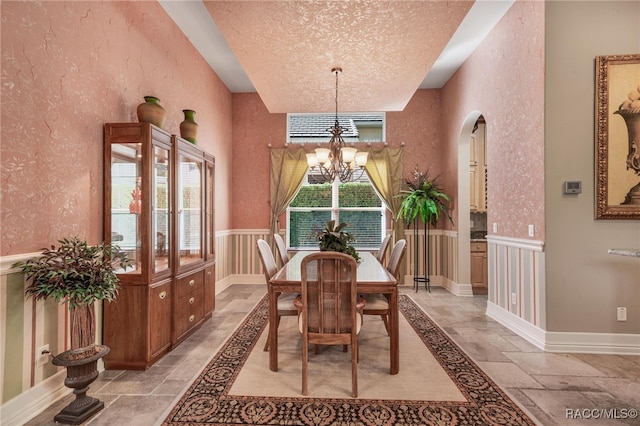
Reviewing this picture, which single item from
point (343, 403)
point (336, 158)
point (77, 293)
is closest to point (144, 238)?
point (77, 293)

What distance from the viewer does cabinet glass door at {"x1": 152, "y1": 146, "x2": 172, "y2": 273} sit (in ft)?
8.55

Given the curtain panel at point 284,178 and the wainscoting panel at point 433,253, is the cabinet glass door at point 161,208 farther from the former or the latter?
the wainscoting panel at point 433,253

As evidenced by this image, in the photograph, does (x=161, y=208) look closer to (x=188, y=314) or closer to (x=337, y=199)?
(x=188, y=314)

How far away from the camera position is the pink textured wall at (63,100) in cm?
181

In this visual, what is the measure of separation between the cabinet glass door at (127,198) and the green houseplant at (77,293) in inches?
19.0

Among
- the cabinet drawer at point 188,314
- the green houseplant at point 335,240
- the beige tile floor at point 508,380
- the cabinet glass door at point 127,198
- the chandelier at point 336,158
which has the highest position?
the chandelier at point 336,158

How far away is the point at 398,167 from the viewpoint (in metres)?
5.47

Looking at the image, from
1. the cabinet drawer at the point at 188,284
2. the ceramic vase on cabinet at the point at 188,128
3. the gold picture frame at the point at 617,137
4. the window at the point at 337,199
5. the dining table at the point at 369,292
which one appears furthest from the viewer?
the window at the point at 337,199

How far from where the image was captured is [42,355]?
1.99m

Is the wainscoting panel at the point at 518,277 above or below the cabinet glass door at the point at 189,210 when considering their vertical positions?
below

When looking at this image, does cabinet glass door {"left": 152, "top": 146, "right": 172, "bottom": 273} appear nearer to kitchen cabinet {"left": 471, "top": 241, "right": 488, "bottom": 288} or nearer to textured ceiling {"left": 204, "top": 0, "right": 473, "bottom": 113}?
textured ceiling {"left": 204, "top": 0, "right": 473, "bottom": 113}

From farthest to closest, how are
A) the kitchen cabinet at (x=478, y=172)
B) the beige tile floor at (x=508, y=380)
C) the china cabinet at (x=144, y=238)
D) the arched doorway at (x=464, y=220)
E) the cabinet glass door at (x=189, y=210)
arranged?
the kitchen cabinet at (x=478, y=172) → the arched doorway at (x=464, y=220) → the cabinet glass door at (x=189, y=210) → the china cabinet at (x=144, y=238) → the beige tile floor at (x=508, y=380)

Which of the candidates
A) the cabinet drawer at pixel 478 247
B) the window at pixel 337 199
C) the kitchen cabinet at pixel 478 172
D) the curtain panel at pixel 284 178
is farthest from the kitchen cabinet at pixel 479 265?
the curtain panel at pixel 284 178

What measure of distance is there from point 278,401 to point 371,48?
320 centimetres
